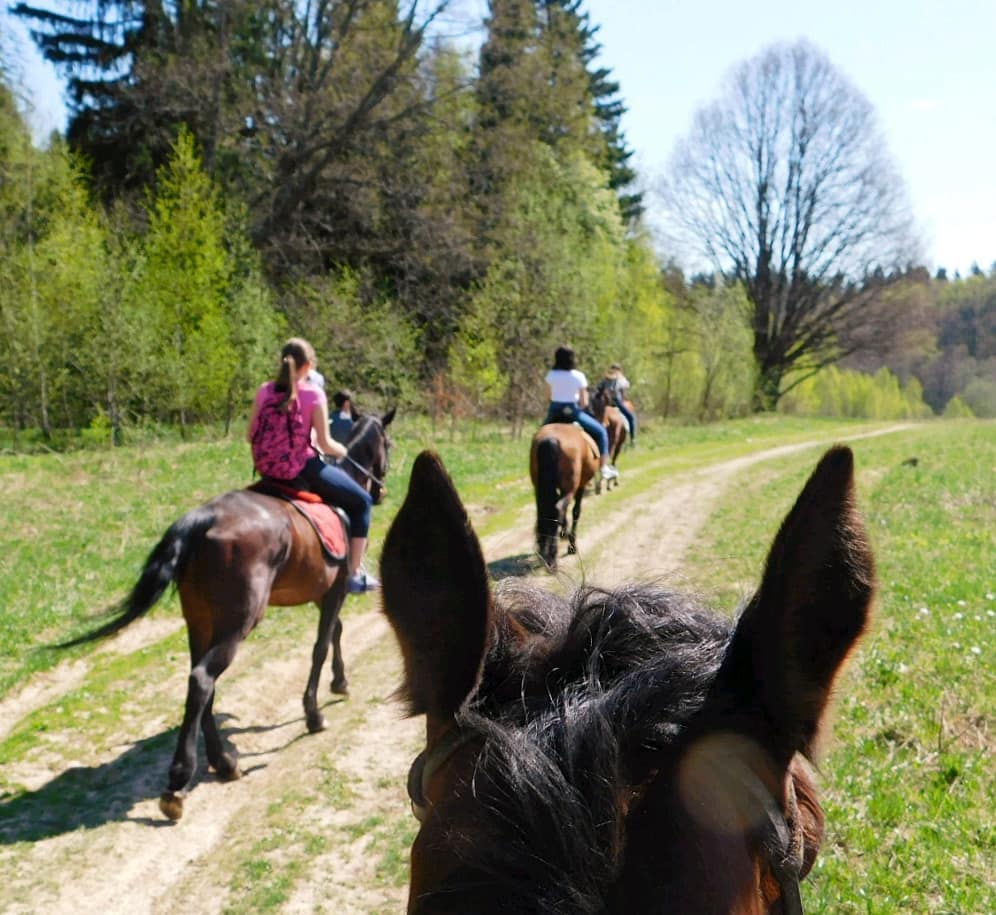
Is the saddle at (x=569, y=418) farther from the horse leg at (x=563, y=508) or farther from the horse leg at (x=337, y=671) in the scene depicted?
the horse leg at (x=337, y=671)

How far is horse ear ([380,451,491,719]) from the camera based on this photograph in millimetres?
1584

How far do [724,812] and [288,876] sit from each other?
3.58m

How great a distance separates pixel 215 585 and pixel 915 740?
4.44m

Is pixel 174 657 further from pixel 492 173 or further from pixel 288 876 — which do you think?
pixel 492 173

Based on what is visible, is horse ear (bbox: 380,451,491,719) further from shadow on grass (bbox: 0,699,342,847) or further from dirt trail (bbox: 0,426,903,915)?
shadow on grass (bbox: 0,699,342,847)

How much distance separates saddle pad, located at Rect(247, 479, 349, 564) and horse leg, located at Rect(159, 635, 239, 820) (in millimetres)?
1171

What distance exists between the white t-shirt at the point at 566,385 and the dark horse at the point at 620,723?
9788 mm

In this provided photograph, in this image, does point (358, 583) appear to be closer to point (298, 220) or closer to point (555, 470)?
point (555, 470)

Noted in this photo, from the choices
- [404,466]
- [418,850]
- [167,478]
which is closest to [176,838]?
[418,850]

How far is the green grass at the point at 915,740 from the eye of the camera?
3.49 meters

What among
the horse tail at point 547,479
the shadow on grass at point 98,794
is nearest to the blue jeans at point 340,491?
the shadow on grass at point 98,794

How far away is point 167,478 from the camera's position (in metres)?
16.0

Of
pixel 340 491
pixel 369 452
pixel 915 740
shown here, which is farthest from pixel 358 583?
pixel 915 740

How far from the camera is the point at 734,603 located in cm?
338
